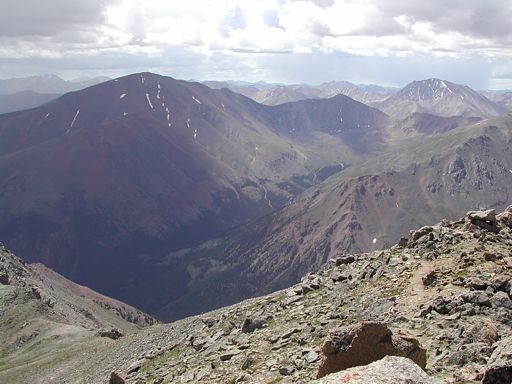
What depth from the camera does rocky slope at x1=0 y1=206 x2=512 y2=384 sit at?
76.4 ft

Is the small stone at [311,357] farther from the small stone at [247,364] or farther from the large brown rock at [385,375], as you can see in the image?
the large brown rock at [385,375]

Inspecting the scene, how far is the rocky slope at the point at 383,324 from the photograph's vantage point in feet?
76.4

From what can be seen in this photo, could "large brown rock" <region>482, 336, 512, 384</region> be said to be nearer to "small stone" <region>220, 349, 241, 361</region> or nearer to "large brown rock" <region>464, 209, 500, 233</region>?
"small stone" <region>220, 349, 241, 361</region>

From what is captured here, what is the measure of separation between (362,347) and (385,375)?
235 inches

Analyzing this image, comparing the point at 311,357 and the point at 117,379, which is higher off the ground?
the point at 311,357

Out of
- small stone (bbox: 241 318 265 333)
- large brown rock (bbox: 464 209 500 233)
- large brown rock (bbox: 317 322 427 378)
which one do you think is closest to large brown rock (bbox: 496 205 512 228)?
large brown rock (bbox: 464 209 500 233)

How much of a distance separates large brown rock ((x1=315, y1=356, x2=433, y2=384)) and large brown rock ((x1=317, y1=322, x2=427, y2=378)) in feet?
16.0

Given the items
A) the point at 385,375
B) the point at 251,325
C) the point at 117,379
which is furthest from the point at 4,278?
the point at 385,375

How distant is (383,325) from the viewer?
2355cm

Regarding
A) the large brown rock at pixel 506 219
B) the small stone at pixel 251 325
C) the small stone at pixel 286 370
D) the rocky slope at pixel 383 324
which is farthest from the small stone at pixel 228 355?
the large brown rock at pixel 506 219

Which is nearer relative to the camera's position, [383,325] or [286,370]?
[383,325]

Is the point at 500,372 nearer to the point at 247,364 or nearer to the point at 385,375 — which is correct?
the point at 385,375

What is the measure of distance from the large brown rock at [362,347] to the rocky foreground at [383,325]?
4 centimetres

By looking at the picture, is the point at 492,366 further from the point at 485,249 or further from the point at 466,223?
the point at 466,223
